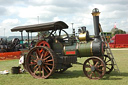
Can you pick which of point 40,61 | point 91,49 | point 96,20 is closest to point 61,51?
point 40,61

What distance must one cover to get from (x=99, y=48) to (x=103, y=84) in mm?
1588

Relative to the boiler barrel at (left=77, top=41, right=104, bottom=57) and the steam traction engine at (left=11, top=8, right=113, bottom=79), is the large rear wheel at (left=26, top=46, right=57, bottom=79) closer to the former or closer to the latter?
the steam traction engine at (left=11, top=8, right=113, bottom=79)

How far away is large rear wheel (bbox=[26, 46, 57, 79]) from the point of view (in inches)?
279

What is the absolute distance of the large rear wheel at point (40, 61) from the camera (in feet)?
23.3

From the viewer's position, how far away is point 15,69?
8375mm

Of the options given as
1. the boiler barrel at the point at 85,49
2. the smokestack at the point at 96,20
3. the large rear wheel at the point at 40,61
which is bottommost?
the large rear wheel at the point at 40,61

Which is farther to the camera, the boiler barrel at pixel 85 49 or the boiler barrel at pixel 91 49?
the boiler barrel at pixel 85 49

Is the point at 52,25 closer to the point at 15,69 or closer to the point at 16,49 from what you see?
the point at 15,69

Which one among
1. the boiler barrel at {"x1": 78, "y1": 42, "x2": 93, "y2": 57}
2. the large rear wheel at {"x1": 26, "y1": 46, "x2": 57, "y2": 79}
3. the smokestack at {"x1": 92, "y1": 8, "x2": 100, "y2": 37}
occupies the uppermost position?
the smokestack at {"x1": 92, "y1": 8, "x2": 100, "y2": 37}

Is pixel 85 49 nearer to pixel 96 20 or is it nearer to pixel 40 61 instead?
pixel 96 20

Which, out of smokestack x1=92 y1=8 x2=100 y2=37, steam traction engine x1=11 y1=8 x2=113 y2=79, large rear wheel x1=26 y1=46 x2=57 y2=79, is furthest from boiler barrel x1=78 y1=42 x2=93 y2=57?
large rear wheel x1=26 y1=46 x2=57 y2=79

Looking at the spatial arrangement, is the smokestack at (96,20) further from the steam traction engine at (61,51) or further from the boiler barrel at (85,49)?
the boiler barrel at (85,49)

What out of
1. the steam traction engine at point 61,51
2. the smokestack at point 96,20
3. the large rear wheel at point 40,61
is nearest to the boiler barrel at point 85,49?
the steam traction engine at point 61,51

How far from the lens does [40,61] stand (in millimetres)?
7238
